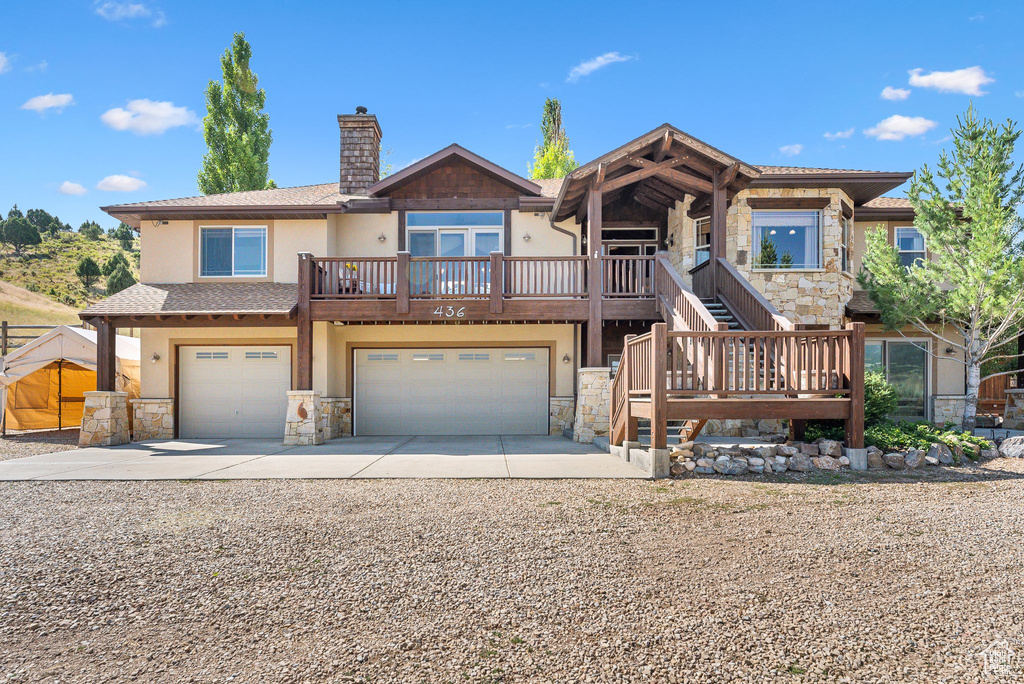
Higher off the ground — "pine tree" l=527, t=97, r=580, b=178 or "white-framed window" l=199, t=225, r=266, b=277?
"pine tree" l=527, t=97, r=580, b=178

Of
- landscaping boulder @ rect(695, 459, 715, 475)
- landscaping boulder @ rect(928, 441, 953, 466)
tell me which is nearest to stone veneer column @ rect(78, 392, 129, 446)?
landscaping boulder @ rect(695, 459, 715, 475)

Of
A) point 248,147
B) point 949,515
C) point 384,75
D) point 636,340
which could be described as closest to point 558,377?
point 636,340

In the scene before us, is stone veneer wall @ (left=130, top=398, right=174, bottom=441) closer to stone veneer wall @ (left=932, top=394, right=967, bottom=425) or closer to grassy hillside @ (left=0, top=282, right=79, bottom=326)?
stone veneer wall @ (left=932, top=394, right=967, bottom=425)

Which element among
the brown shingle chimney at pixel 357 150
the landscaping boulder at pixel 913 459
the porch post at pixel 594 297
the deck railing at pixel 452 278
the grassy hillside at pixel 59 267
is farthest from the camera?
the grassy hillside at pixel 59 267

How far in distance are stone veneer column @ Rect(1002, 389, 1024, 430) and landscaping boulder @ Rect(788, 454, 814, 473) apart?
8.51 m

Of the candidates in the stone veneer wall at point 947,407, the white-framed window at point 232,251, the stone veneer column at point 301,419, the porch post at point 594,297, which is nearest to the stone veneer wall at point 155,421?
the white-framed window at point 232,251

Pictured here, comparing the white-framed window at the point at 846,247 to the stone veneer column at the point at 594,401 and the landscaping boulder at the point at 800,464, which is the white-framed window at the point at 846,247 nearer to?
the stone veneer column at the point at 594,401

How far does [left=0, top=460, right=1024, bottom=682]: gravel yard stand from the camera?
2873 mm

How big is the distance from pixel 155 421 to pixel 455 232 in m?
8.20

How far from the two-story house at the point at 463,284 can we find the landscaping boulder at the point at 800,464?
3195 mm

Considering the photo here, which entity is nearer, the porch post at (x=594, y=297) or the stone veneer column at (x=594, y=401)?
the stone veneer column at (x=594, y=401)

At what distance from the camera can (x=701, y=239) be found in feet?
42.5

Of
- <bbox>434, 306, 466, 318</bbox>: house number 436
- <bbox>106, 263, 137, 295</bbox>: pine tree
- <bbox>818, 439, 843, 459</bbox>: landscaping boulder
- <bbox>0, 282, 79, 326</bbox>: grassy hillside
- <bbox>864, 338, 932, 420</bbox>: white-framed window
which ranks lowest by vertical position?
<bbox>818, 439, 843, 459</bbox>: landscaping boulder

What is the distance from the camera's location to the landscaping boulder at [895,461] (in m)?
7.81
